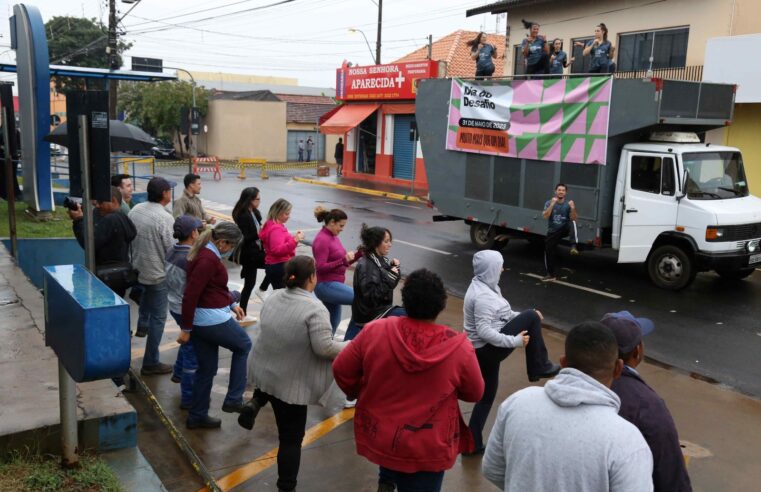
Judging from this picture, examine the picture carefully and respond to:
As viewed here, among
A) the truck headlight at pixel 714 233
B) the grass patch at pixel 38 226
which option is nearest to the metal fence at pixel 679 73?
the truck headlight at pixel 714 233

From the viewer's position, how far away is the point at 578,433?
2430 mm

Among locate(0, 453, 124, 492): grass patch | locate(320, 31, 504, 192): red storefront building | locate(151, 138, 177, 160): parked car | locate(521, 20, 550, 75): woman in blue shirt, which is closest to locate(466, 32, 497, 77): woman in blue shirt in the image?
locate(521, 20, 550, 75): woman in blue shirt

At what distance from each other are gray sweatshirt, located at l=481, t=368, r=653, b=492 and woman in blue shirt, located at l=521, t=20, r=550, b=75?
13200 millimetres

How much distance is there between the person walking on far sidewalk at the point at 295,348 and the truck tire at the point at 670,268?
8410 millimetres

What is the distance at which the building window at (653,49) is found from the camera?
20531 mm

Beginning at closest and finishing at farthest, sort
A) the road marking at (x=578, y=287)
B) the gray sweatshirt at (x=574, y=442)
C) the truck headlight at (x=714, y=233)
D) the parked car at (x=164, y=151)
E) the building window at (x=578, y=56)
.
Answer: the gray sweatshirt at (x=574, y=442), the truck headlight at (x=714, y=233), the road marking at (x=578, y=287), the building window at (x=578, y=56), the parked car at (x=164, y=151)

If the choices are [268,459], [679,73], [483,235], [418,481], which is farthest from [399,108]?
[418,481]

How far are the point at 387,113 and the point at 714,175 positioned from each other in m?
22.0

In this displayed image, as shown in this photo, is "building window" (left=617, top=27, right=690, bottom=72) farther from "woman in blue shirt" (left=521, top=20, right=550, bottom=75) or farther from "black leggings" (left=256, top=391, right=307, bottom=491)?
"black leggings" (left=256, top=391, right=307, bottom=491)

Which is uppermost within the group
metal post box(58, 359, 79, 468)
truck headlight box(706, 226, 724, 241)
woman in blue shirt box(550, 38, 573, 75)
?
woman in blue shirt box(550, 38, 573, 75)

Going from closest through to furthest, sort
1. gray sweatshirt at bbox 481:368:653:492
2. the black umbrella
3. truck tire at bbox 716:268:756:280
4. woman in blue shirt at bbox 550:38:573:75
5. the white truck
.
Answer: gray sweatshirt at bbox 481:368:653:492 < the white truck < truck tire at bbox 716:268:756:280 < the black umbrella < woman in blue shirt at bbox 550:38:573:75

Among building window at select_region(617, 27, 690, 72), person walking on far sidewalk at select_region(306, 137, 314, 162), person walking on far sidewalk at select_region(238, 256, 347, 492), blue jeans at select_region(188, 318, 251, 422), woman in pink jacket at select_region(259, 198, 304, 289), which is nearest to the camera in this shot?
person walking on far sidewalk at select_region(238, 256, 347, 492)

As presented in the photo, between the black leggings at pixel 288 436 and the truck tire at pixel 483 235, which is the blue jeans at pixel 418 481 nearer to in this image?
the black leggings at pixel 288 436

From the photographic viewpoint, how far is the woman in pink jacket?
24.0ft
